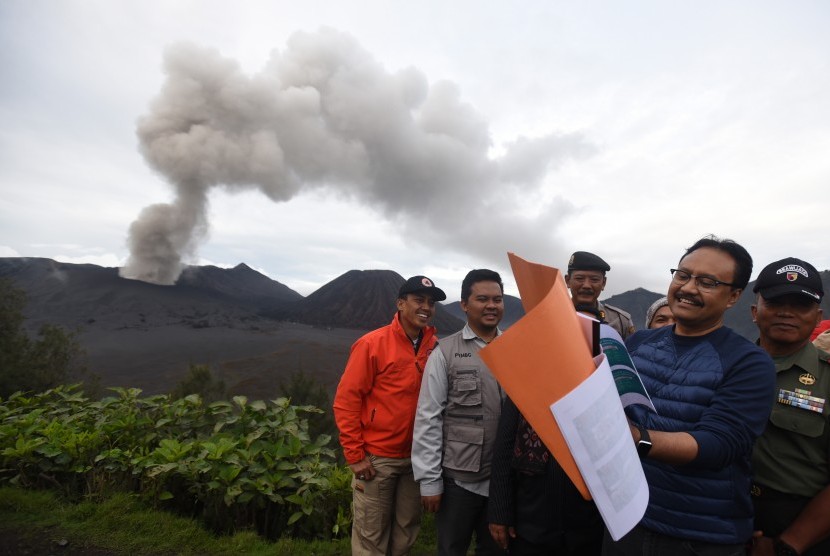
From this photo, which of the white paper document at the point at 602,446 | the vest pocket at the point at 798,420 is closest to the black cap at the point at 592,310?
the vest pocket at the point at 798,420

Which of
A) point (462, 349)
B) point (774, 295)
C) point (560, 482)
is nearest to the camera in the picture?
point (774, 295)

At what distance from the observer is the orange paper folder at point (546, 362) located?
0.85 m

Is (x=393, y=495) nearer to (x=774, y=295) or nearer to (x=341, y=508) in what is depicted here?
(x=341, y=508)

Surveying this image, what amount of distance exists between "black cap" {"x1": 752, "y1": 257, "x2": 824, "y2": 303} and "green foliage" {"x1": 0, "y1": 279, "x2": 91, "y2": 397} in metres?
32.5

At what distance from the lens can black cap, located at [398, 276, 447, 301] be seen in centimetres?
286

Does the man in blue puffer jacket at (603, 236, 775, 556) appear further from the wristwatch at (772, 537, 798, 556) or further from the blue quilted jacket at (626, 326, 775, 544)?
the wristwatch at (772, 537, 798, 556)

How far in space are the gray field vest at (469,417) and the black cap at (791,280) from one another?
129 centimetres

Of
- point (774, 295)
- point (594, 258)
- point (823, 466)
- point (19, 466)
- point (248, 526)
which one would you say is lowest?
point (248, 526)

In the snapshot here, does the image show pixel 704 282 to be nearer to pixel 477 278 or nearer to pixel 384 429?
pixel 477 278

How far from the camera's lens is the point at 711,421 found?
127 centimetres

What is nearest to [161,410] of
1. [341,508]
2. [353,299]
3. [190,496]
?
[190,496]

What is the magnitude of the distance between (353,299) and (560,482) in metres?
102

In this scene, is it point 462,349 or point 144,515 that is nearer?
point 462,349

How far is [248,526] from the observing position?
333cm
